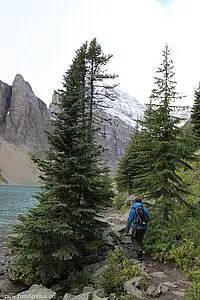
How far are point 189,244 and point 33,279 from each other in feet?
17.5

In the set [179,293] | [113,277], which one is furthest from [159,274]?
[113,277]

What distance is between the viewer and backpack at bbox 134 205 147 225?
1084cm

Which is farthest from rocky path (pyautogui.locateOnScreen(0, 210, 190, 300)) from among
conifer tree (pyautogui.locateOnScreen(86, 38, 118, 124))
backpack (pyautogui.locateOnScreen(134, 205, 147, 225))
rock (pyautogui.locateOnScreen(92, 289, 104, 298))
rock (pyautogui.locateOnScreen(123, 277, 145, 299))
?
conifer tree (pyautogui.locateOnScreen(86, 38, 118, 124))

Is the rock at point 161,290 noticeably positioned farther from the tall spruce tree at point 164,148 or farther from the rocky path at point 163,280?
the tall spruce tree at point 164,148

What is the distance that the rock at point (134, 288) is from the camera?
764cm

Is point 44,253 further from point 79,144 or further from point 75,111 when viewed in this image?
point 75,111

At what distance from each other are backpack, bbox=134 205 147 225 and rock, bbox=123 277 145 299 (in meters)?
2.69

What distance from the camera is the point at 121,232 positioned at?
15281 mm

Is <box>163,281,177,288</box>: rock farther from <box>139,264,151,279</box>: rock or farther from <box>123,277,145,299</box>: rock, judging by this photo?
<box>123,277,145,299</box>: rock

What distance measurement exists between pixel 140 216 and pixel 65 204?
2.69 m

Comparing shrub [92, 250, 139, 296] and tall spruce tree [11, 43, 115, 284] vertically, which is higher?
tall spruce tree [11, 43, 115, 284]

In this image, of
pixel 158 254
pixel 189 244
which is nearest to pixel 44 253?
pixel 158 254

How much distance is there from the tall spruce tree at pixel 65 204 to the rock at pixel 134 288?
243 centimetres

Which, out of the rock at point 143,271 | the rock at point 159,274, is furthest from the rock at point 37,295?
the rock at point 159,274
